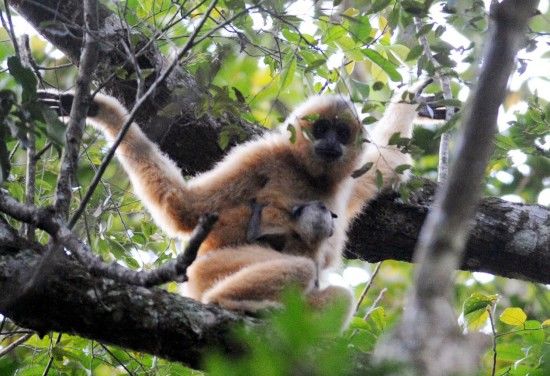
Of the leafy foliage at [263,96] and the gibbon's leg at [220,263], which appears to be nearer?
the leafy foliage at [263,96]


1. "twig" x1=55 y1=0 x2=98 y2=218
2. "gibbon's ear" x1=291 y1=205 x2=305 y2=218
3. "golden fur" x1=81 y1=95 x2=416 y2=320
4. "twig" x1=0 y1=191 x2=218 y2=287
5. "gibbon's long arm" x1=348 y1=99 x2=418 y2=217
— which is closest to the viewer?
"twig" x1=0 y1=191 x2=218 y2=287

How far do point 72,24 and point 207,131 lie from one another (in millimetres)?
1563

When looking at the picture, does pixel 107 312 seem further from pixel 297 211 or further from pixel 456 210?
pixel 297 211

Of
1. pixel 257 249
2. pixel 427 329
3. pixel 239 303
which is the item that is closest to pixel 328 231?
pixel 257 249

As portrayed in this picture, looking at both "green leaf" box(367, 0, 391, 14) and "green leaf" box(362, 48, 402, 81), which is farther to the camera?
"green leaf" box(362, 48, 402, 81)

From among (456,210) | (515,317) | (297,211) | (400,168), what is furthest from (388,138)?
(456,210)

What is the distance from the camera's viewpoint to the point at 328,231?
5023 millimetres

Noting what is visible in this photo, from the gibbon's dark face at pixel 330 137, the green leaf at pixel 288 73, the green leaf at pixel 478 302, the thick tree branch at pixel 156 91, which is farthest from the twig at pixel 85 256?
the gibbon's dark face at pixel 330 137

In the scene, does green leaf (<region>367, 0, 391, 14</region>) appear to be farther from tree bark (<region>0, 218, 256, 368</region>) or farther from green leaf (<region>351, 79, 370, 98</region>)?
tree bark (<region>0, 218, 256, 368</region>)

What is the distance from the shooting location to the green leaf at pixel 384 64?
4992 mm

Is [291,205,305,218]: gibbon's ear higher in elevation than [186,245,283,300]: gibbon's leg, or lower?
higher

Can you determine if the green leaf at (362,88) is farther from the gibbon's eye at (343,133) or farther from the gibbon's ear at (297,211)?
the gibbon's ear at (297,211)

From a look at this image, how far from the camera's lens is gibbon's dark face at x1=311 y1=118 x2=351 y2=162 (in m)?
5.65

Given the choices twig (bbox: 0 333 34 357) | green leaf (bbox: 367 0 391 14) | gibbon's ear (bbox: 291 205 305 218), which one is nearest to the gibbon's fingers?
gibbon's ear (bbox: 291 205 305 218)
